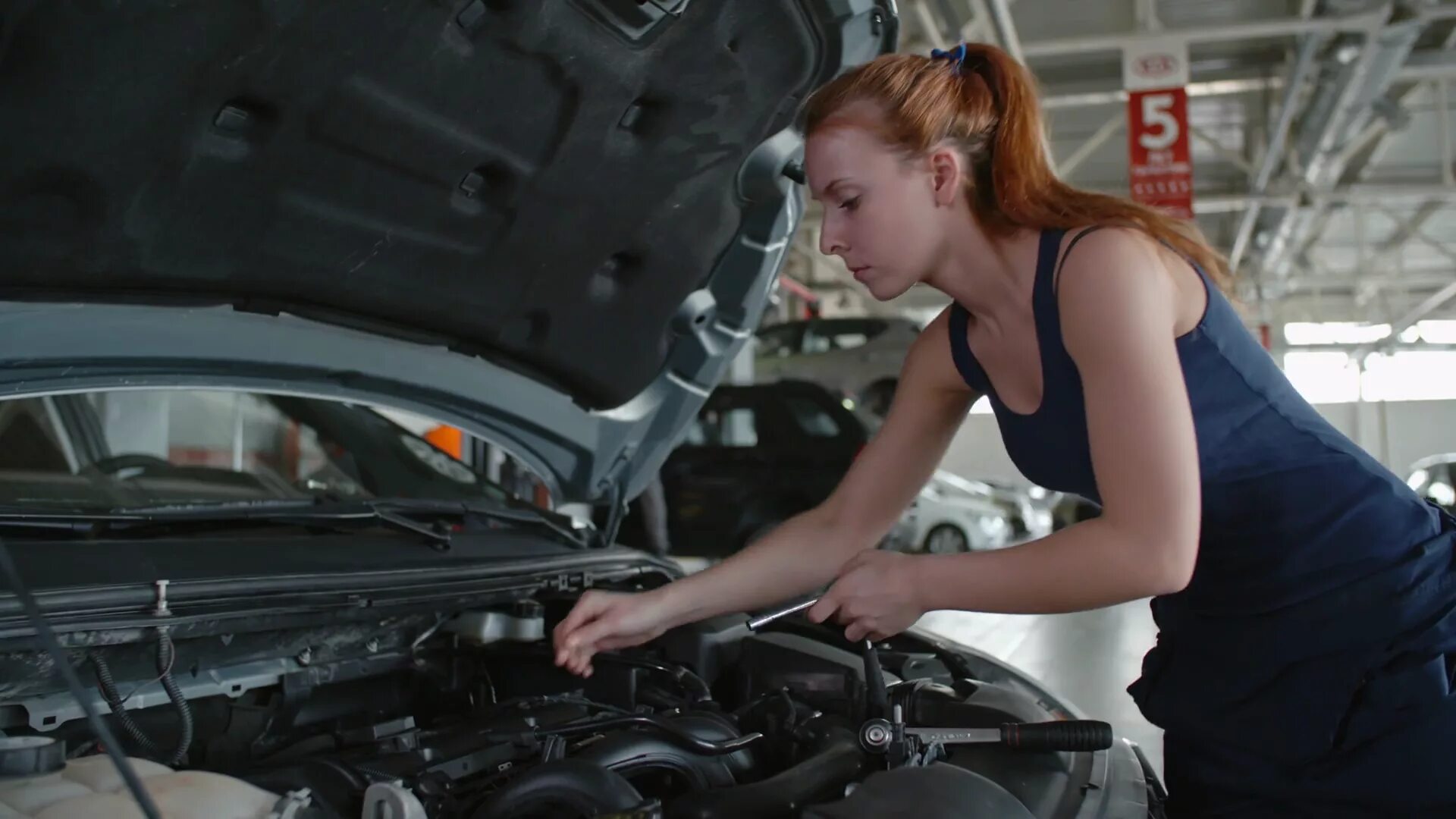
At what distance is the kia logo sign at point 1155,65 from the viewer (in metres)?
7.18

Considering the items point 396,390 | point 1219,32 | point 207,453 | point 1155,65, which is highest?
point 1219,32

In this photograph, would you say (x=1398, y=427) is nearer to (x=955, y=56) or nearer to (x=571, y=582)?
(x=571, y=582)

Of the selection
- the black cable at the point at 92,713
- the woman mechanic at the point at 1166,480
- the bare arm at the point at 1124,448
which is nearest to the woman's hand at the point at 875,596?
the woman mechanic at the point at 1166,480

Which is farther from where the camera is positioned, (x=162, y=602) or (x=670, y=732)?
(x=670, y=732)

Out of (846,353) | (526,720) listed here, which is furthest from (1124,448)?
(846,353)

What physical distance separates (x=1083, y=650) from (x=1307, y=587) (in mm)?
4715

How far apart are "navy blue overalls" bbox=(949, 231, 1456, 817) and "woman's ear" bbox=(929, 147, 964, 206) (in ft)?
0.37

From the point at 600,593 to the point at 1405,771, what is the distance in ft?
3.03

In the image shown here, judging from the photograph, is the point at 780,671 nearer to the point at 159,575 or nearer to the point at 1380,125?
the point at 159,575

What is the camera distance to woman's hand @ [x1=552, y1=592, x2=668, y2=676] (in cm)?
145

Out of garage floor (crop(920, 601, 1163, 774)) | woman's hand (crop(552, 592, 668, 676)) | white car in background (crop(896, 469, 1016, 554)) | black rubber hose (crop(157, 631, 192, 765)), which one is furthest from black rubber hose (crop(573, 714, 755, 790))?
Answer: white car in background (crop(896, 469, 1016, 554))

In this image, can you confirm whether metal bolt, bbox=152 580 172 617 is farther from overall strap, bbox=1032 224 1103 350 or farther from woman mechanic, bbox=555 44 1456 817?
overall strap, bbox=1032 224 1103 350

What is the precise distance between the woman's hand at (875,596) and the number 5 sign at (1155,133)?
6679mm

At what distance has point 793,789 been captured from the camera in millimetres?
1300
